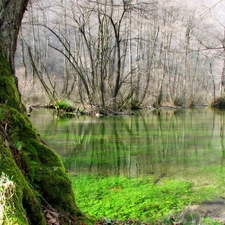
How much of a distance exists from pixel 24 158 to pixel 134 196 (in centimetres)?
259

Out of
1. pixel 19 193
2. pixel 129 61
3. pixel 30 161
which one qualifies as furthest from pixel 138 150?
pixel 129 61

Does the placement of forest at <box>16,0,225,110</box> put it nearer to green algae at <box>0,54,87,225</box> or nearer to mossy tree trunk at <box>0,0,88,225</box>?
mossy tree trunk at <box>0,0,88,225</box>

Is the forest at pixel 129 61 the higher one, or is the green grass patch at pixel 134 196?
the forest at pixel 129 61

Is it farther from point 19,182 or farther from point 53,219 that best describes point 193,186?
point 19,182

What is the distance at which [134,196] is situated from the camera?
488 cm

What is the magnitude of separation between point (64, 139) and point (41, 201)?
7.59 metres

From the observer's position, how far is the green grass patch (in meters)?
4.18

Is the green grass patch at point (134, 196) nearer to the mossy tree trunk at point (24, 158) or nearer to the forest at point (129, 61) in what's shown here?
the mossy tree trunk at point (24, 158)

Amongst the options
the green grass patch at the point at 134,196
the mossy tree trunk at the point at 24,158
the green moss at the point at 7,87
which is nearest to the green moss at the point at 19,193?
the mossy tree trunk at the point at 24,158

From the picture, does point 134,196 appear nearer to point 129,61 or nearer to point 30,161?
point 30,161

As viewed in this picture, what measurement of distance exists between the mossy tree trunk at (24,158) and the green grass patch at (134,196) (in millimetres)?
1241

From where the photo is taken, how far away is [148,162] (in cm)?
711

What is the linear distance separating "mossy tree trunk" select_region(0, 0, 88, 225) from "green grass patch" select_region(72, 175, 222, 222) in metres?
1.24

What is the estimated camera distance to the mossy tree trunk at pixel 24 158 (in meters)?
2.12
